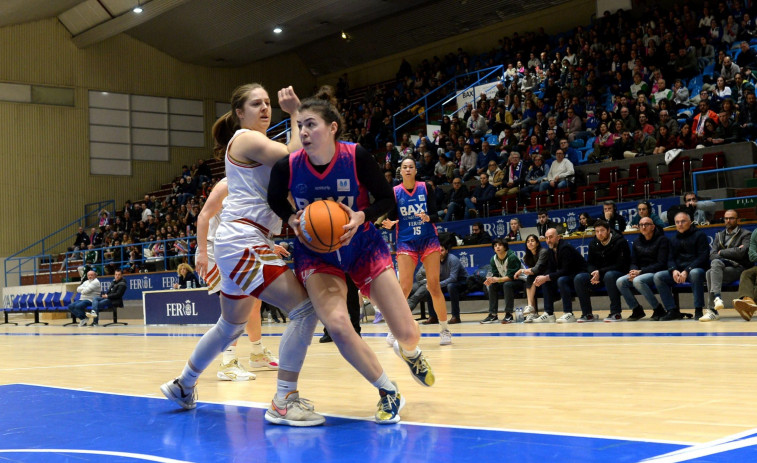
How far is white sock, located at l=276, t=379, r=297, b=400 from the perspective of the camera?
3957 millimetres

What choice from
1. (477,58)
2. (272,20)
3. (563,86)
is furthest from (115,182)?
(563,86)

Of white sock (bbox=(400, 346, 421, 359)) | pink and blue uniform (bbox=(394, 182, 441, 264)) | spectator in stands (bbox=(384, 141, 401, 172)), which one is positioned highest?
spectator in stands (bbox=(384, 141, 401, 172))

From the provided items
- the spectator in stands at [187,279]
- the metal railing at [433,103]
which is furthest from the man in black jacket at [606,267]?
the metal railing at [433,103]

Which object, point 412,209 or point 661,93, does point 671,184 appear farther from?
point 412,209

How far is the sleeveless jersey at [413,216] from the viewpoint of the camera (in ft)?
28.1

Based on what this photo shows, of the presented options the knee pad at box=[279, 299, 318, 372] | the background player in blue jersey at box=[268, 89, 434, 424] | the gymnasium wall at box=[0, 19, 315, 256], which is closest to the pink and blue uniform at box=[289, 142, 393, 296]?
the background player in blue jersey at box=[268, 89, 434, 424]

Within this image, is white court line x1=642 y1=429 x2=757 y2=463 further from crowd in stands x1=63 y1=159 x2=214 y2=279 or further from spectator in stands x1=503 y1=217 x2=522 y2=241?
crowd in stands x1=63 y1=159 x2=214 y2=279

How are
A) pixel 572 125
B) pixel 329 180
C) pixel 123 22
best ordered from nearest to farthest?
pixel 329 180, pixel 572 125, pixel 123 22

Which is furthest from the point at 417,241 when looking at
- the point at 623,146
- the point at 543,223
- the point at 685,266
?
the point at 623,146

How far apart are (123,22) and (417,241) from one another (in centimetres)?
2240

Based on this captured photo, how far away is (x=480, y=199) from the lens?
16688mm

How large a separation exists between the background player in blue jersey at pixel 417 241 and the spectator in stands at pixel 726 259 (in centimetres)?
390

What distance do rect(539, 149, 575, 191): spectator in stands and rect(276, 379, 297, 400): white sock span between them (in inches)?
494

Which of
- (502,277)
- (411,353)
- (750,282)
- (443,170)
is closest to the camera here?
(411,353)
